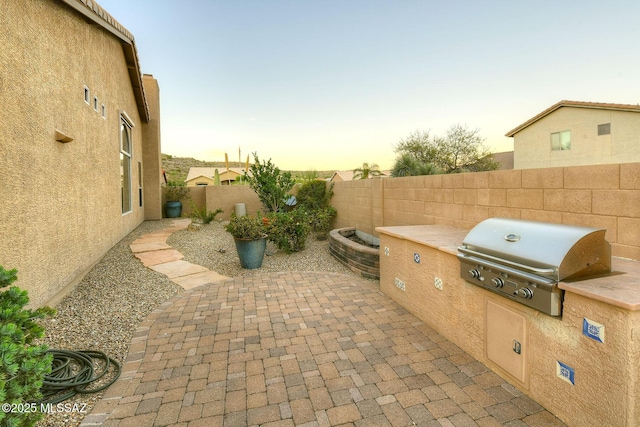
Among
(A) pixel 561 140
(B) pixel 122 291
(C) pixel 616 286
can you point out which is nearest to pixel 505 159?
(A) pixel 561 140

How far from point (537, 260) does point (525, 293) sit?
9.7 inches

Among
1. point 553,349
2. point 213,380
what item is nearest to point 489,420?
point 553,349

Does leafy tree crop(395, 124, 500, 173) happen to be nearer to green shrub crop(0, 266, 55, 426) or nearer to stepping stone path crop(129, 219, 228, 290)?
stepping stone path crop(129, 219, 228, 290)

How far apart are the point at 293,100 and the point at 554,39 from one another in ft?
32.0

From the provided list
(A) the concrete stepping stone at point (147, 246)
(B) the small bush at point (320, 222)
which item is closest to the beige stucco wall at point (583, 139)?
(B) the small bush at point (320, 222)

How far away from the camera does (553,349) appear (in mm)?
2053

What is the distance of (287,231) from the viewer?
23.2ft

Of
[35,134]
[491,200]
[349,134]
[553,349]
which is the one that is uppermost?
[349,134]

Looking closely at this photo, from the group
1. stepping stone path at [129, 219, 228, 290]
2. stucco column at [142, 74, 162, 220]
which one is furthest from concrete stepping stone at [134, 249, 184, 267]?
stucco column at [142, 74, 162, 220]

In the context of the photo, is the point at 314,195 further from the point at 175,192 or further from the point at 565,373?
the point at 565,373

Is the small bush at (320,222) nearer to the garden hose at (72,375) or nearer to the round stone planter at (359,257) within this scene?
the round stone planter at (359,257)

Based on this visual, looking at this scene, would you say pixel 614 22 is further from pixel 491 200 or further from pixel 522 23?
pixel 491 200

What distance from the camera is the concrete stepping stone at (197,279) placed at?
16.4 feet

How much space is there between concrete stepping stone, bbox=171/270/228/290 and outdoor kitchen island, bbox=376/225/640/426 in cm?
361
